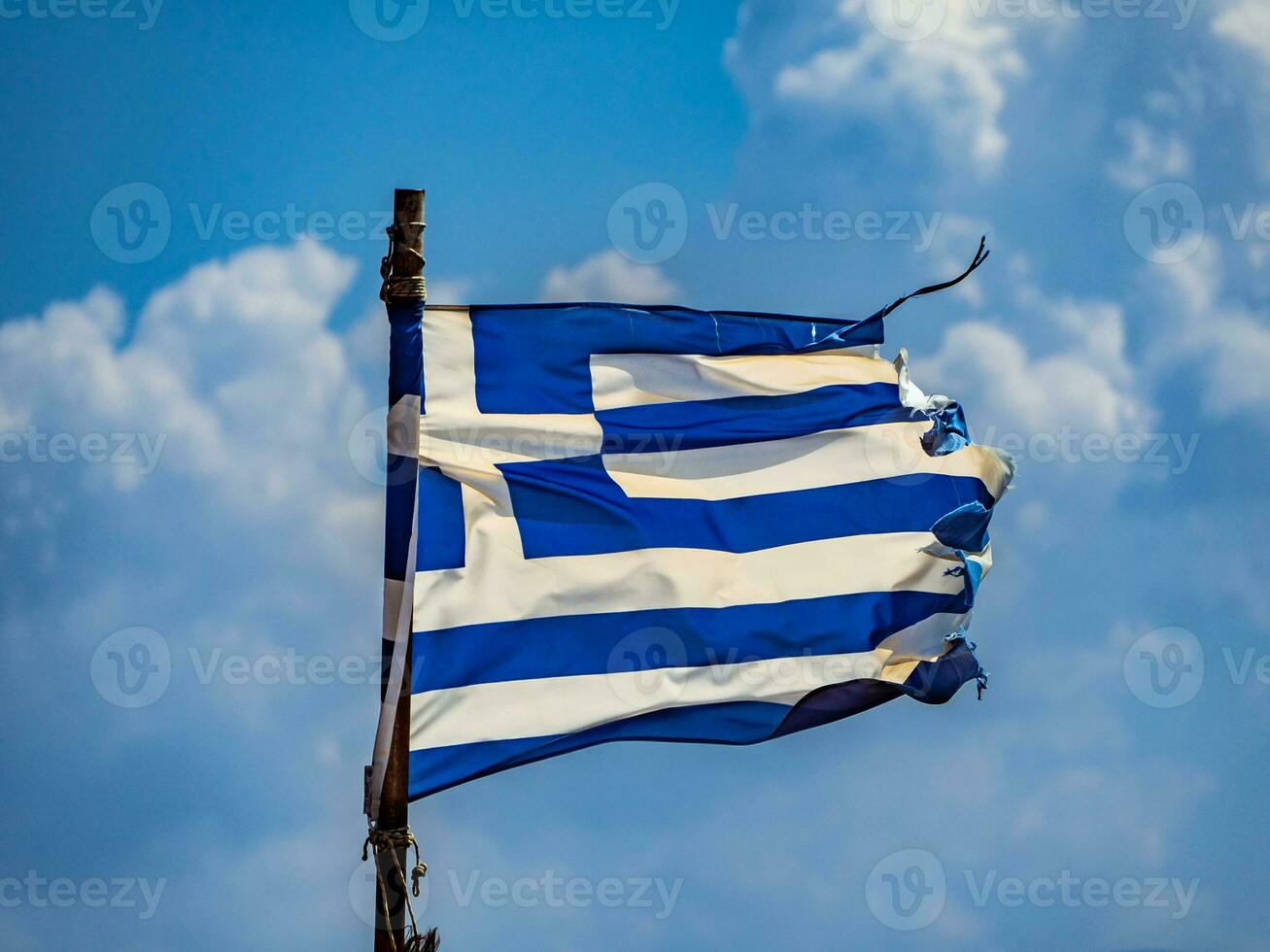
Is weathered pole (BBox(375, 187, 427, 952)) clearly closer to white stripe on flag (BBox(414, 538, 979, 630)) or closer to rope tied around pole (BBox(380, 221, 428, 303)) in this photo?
white stripe on flag (BBox(414, 538, 979, 630))

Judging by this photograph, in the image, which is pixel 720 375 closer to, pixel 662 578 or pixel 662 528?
pixel 662 528

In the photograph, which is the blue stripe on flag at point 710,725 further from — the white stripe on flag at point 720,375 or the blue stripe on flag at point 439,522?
the white stripe on flag at point 720,375

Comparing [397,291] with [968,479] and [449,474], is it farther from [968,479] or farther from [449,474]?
[968,479]

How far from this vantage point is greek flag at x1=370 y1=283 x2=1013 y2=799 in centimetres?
1135

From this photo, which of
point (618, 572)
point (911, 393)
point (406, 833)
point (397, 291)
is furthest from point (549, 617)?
point (911, 393)

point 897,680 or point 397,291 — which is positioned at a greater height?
point 397,291

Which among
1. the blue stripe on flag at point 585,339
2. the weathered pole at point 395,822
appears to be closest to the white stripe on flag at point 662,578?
the weathered pole at point 395,822

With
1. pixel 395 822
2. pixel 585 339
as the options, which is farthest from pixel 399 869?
pixel 585 339

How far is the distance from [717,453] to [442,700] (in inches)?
132

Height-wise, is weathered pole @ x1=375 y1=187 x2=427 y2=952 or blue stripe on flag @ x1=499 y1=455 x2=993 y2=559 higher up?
blue stripe on flag @ x1=499 y1=455 x2=993 y2=559


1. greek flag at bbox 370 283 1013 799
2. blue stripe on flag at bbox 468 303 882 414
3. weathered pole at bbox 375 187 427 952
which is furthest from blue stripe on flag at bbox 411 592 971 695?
blue stripe on flag at bbox 468 303 882 414

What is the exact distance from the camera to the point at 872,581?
42.5 feet

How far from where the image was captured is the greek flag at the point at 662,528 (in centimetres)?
1135

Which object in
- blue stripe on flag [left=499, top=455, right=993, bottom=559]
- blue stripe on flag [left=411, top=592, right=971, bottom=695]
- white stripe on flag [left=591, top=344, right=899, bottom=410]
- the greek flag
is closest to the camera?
blue stripe on flag [left=411, top=592, right=971, bottom=695]
